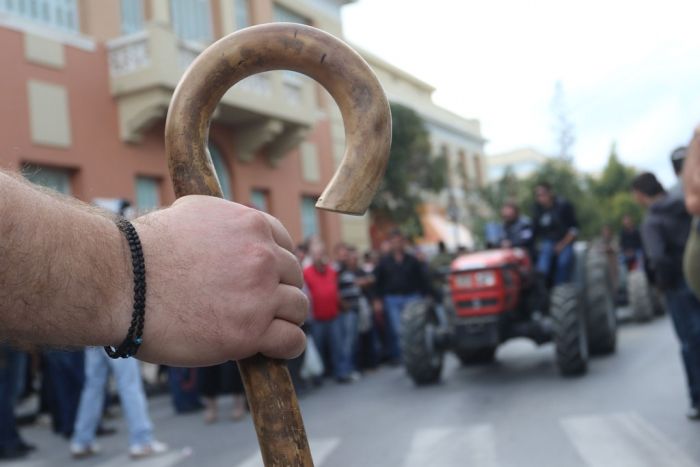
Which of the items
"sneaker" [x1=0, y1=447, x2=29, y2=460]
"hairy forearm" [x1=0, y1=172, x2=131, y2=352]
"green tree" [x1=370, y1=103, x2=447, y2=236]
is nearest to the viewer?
"hairy forearm" [x1=0, y1=172, x2=131, y2=352]

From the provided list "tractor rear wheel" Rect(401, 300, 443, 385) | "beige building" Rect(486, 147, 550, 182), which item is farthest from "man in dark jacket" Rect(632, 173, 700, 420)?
"beige building" Rect(486, 147, 550, 182)

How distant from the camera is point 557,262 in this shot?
882cm

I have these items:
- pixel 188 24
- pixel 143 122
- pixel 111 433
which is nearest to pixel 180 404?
pixel 111 433

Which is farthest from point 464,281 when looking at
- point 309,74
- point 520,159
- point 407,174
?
point 520,159

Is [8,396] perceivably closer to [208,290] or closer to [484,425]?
[484,425]

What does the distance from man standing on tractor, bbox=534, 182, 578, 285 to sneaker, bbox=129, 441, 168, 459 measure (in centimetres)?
485

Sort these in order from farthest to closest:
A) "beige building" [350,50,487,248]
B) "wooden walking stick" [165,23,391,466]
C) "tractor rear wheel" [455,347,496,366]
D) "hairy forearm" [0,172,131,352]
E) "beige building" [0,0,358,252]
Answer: "beige building" [350,50,487,248] → "beige building" [0,0,358,252] → "tractor rear wheel" [455,347,496,366] → "wooden walking stick" [165,23,391,466] → "hairy forearm" [0,172,131,352]

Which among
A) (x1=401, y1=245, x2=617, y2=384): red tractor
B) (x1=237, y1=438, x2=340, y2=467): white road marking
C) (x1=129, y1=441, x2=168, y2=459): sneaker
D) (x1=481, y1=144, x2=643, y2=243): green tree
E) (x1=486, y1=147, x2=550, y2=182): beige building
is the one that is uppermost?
(x1=486, y1=147, x2=550, y2=182): beige building

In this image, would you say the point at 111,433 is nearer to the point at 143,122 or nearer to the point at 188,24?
the point at 143,122

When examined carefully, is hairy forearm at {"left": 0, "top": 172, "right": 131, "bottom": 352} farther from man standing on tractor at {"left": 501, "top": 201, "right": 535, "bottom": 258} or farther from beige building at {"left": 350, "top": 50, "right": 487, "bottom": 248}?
beige building at {"left": 350, "top": 50, "right": 487, "bottom": 248}

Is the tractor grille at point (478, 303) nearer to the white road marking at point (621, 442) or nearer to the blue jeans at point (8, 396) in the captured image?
the white road marking at point (621, 442)

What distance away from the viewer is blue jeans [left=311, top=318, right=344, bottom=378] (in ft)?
30.9

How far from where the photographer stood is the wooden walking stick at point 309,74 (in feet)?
4.21

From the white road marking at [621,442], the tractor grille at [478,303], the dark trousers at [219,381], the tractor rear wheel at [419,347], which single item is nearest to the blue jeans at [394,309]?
the tractor grille at [478,303]
